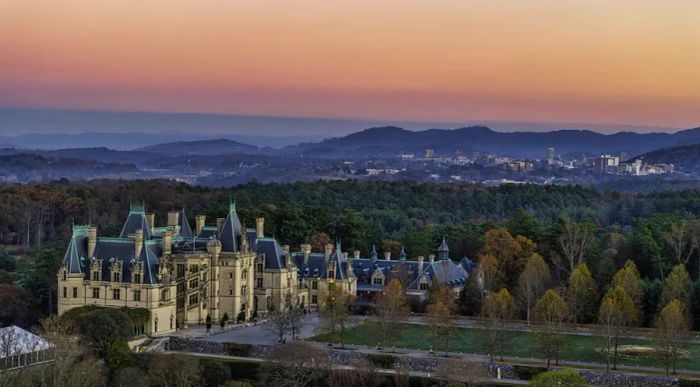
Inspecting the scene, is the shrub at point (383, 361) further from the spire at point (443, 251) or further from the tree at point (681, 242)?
the tree at point (681, 242)

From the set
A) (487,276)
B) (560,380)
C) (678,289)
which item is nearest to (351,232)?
(487,276)

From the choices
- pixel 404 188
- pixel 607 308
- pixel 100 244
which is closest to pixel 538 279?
pixel 607 308

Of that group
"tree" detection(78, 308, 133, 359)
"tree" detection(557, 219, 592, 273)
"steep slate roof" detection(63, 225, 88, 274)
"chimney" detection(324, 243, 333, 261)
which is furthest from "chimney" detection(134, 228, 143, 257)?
"tree" detection(557, 219, 592, 273)

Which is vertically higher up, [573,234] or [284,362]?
[573,234]

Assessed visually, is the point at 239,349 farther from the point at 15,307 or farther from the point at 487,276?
the point at 487,276

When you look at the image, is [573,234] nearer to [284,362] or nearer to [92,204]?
[284,362]

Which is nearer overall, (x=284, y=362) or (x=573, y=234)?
(x=284, y=362)
